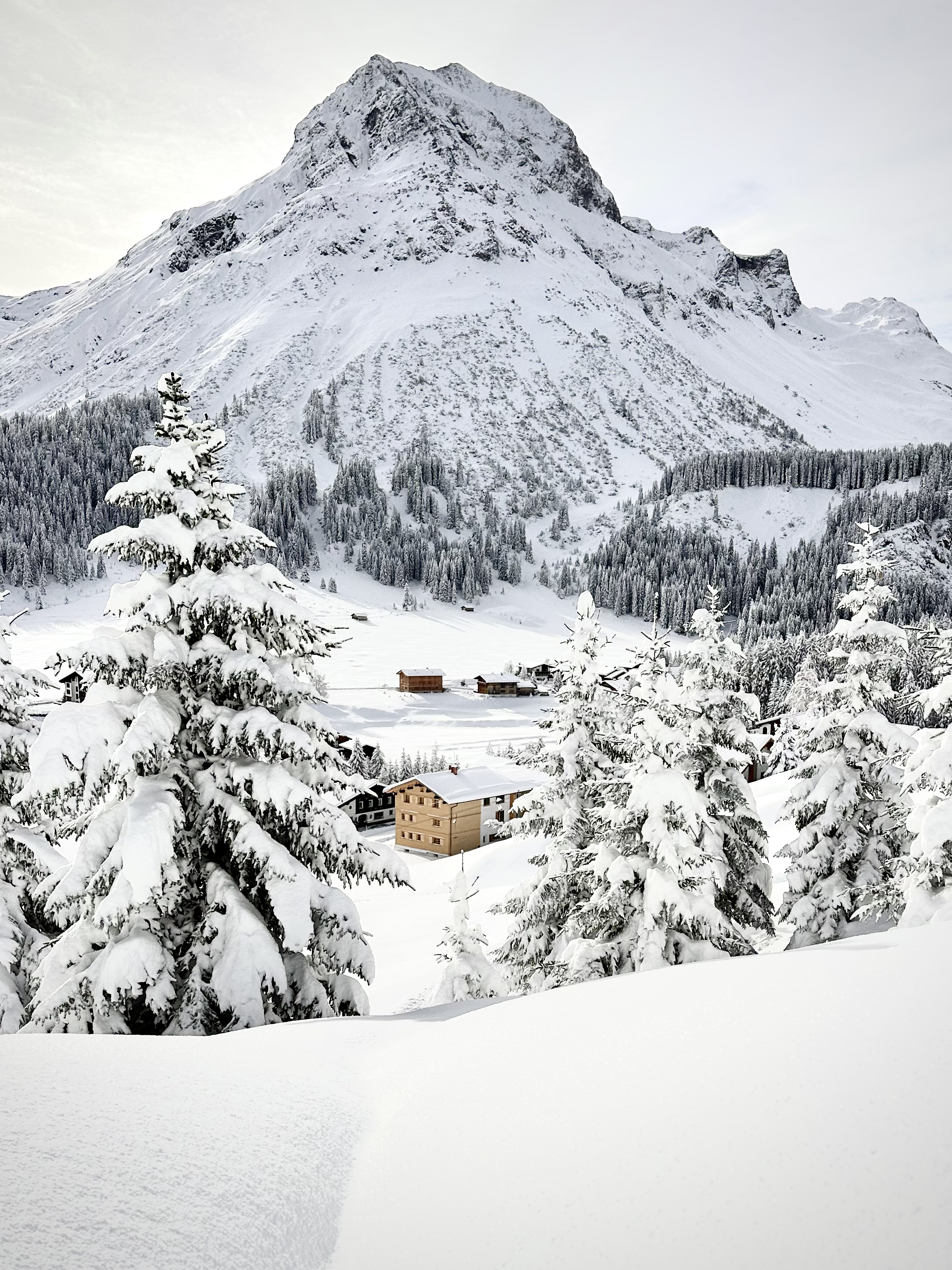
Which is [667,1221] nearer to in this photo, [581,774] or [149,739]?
[149,739]

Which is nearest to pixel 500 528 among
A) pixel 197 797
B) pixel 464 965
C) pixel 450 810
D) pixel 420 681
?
pixel 420 681

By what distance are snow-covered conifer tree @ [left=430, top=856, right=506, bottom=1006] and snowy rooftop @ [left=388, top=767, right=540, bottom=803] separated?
3170 cm

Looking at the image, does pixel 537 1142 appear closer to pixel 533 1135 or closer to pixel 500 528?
pixel 533 1135

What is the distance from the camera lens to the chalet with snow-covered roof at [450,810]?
47.9 meters

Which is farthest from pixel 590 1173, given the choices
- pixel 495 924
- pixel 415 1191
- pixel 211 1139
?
pixel 495 924

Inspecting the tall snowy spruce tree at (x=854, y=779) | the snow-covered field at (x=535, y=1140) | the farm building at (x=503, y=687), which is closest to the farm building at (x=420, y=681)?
the farm building at (x=503, y=687)

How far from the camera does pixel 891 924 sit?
50.6 ft

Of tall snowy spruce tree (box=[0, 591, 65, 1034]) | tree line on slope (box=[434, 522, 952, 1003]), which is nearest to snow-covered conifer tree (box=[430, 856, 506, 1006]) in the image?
tree line on slope (box=[434, 522, 952, 1003])

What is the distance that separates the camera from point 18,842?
1090cm

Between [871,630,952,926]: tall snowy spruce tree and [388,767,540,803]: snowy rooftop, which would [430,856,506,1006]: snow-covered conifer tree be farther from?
[388,767,540,803]: snowy rooftop

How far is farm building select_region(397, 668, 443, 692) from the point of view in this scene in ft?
302

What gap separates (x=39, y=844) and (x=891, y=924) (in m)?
17.8

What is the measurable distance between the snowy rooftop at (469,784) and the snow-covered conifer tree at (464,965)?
104 ft

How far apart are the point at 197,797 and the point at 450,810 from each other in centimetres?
4117
